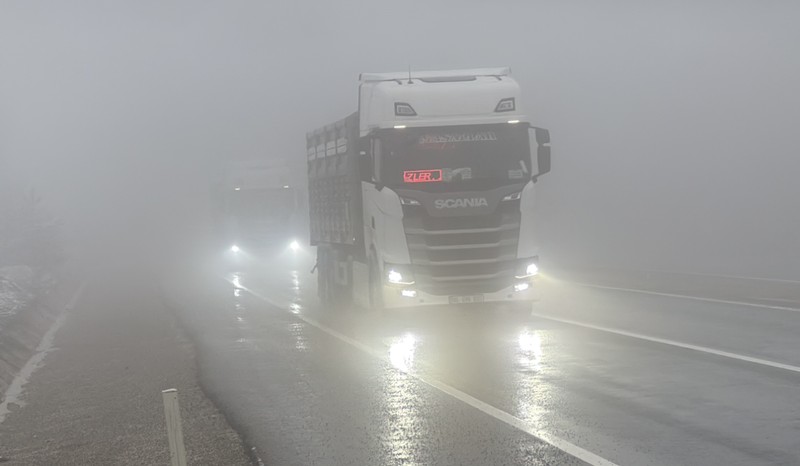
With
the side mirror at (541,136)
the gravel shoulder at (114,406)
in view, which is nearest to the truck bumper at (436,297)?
the side mirror at (541,136)

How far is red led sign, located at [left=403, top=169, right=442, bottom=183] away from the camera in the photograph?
15789 mm

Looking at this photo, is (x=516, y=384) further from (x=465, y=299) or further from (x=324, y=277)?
(x=324, y=277)

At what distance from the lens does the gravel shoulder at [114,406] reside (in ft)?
28.5

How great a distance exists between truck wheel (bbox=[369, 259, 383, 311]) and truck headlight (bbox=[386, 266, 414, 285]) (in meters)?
0.37

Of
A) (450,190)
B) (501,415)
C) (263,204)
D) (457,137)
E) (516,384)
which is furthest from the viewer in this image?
(263,204)

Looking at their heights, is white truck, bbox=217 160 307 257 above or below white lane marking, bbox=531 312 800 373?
above

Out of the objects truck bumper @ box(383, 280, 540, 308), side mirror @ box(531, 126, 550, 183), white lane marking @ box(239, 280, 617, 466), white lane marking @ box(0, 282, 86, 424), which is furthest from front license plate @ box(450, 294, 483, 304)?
white lane marking @ box(0, 282, 86, 424)

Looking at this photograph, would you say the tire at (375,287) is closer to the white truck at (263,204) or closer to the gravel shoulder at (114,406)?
the gravel shoulder at (114,406)

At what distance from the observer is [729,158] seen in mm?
80125

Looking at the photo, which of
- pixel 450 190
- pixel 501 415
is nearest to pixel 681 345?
pixel 450 190

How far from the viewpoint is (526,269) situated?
15.9m

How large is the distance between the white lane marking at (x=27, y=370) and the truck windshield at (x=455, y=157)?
627 centimetres

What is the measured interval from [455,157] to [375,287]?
262 centimetres

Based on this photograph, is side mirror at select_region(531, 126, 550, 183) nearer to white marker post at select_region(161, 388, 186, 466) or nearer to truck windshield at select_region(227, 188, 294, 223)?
white marker post at select_region(161, 388, 186, 466)
